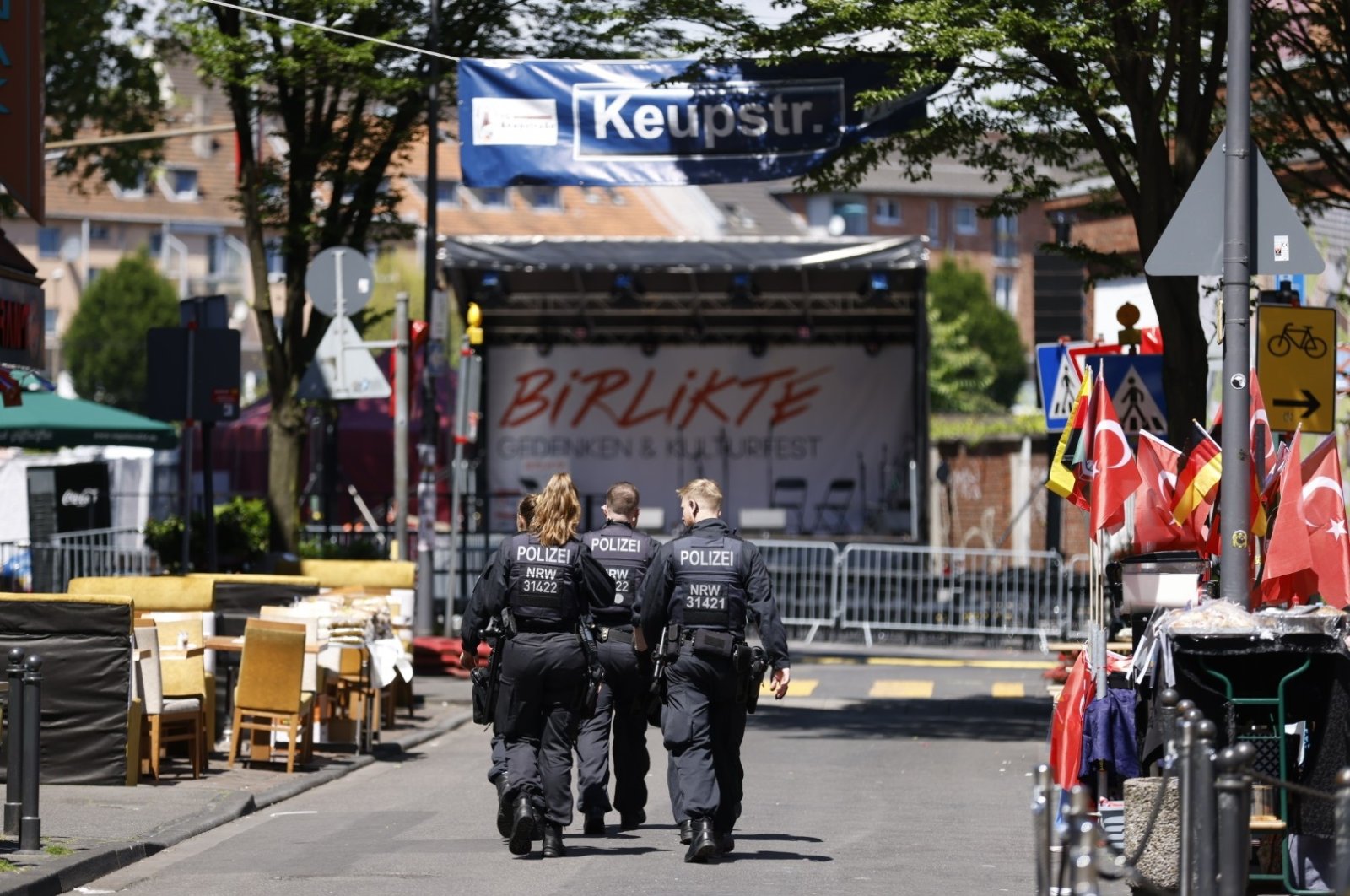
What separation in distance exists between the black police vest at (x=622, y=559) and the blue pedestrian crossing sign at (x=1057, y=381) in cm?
845

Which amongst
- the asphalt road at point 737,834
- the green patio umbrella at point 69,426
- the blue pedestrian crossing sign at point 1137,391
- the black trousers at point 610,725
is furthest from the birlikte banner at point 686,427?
the black trousers at point 610,725

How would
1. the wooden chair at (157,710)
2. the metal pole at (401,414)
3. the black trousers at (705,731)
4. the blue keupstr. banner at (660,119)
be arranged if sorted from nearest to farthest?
the black trousers at (705,731)
the wooden chair at (157,710)
the blue keupstr. banner at (660,119)
the metal pole at (401,414)

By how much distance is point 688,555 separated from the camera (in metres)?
10.9

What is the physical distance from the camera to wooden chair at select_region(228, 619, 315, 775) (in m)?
14.1

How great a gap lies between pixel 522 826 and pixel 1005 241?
105071 mm

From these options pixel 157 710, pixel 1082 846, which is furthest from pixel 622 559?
pixel 1082 846

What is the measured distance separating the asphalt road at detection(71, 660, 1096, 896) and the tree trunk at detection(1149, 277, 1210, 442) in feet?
8.95

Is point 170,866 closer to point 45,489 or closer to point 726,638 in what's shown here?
point 726,638

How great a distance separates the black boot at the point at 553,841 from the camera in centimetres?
1083

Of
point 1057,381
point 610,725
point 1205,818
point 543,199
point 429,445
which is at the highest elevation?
point 543,199

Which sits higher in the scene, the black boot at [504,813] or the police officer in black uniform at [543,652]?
the police officer in black uniform at [543,652]

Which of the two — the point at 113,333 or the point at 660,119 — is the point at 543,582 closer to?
the point at 660,119

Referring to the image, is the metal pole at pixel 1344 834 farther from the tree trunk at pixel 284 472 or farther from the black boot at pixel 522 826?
the tree trunk at pixel 284 472

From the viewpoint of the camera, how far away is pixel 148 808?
12.3 m
